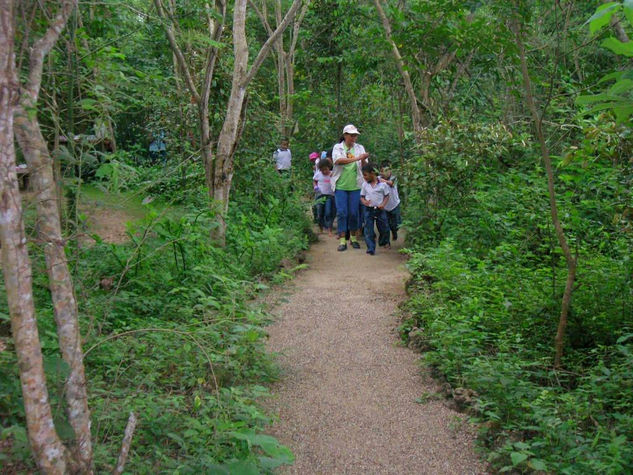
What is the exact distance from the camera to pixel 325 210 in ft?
39.7

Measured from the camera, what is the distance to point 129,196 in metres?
4.34

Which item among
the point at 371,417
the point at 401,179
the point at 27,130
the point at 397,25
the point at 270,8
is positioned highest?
the point at 270,8

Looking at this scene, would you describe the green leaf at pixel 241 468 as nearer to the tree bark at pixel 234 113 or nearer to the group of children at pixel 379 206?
Answer: the tree bark at pixel 234 113

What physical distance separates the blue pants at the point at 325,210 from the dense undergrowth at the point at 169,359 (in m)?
3.64

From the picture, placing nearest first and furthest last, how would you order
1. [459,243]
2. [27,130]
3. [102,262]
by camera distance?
[27,130] < [102,262] < [459,243]

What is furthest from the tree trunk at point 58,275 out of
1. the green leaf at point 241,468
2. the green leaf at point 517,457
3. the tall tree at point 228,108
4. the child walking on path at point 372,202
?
the child walking on path at point 372,202

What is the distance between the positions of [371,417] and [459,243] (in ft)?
14.7

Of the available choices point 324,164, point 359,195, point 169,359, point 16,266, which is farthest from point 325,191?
point 16,266

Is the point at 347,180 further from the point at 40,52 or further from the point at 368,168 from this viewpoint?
the point at 40,52

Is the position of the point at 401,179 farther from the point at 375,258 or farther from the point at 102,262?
the point at 102,262

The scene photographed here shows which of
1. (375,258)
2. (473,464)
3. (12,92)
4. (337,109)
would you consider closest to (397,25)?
(375,258)

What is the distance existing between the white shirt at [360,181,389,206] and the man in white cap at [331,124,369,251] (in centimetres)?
10

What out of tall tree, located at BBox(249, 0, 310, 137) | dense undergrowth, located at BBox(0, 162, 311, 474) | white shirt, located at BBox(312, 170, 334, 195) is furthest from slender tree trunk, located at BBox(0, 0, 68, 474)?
tall tree, located at BBox(249, 0, 310, 137)

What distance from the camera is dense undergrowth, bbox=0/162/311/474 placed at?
3311 millimetres
